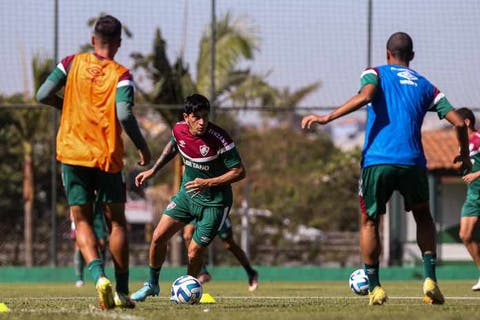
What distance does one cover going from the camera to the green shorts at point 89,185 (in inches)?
331

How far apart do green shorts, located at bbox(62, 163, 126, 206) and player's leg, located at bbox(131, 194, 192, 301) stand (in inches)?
57.1

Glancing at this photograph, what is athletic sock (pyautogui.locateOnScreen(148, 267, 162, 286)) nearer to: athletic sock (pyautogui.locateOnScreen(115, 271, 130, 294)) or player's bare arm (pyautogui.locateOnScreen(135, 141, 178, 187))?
player's bare arm (pyautogui.locateOnScreen(135, 141, 178, 187))

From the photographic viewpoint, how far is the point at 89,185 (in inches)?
334

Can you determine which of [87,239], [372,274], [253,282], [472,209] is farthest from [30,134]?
[372,274]

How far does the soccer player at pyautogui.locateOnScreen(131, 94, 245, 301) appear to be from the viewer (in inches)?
385

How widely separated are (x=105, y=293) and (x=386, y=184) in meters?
2.34

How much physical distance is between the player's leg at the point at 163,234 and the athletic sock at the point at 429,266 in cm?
212

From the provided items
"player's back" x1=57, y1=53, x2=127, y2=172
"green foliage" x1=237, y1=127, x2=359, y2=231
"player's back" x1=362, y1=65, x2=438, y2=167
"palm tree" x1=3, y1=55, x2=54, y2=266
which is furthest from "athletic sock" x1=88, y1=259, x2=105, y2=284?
"green foliage" x1=237, y1=127, x2=359, y2=231

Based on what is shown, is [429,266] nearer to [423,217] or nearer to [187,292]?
[423,217]

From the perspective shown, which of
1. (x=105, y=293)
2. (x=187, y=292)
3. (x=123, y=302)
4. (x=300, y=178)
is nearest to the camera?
(x=105, y=293)

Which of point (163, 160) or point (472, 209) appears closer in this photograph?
point (163, 160)

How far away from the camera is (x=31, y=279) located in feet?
64.2

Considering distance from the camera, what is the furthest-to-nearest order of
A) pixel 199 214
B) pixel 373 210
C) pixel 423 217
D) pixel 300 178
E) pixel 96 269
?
pixel 300 178 < pixel 199 214 < pixel 423 217 < pixel 373 210 < pixel 96 269

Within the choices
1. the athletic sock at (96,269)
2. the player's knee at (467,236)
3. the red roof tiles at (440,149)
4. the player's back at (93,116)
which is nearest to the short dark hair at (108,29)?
the player's back at (93,116)
